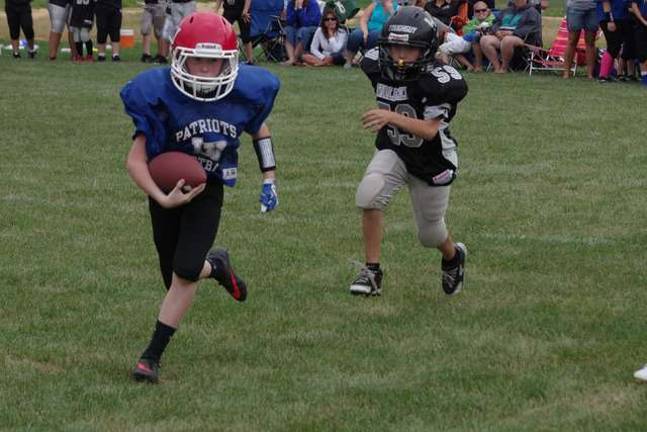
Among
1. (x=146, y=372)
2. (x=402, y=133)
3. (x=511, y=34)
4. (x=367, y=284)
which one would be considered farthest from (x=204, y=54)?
(x=511, y=34)

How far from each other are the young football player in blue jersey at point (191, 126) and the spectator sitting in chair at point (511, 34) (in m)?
13.2

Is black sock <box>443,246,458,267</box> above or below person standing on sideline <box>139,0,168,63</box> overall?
above

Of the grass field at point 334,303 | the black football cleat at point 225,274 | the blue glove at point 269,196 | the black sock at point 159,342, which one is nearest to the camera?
the grass field at point 334,303

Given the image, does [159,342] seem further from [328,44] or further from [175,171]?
[328,44]

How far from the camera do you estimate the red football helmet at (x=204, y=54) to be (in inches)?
214

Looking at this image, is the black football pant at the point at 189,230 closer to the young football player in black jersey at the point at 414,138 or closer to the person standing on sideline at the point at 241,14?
the young football player in black jersey at the point at 414,138

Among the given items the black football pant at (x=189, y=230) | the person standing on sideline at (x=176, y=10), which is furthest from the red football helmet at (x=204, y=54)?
the person standing on sideline at (x=176, y=10)

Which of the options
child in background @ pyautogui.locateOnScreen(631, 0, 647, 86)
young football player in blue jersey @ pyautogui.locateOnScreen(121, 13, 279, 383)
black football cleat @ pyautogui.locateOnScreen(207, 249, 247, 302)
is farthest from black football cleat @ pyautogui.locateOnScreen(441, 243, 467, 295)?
child in background @ pyautogui.locateOnScreen(631, 0, 647, 86)

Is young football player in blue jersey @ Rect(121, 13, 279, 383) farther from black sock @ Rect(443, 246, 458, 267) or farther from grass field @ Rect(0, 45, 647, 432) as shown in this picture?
black sock @ Rect(443, 246, 458, 267)

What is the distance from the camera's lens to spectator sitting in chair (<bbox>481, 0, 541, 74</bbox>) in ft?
60.7

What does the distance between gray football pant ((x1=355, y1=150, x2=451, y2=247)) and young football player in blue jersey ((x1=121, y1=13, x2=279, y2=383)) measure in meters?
1.27

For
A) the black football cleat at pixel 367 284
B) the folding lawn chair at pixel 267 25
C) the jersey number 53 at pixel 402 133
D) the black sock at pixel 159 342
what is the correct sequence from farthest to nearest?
the folding lawn chair at pixel 267 25 → the black football cleat at pixel 367 284 → the jersey number 53 at pixel 402 133 → the black sock at pixel 159 342

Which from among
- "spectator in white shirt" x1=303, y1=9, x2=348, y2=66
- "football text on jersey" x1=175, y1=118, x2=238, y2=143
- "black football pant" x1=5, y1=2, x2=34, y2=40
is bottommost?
"spectator in white shirt" x1=303, y1=9, x2=348, y2=66

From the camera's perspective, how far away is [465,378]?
5.43 metres
